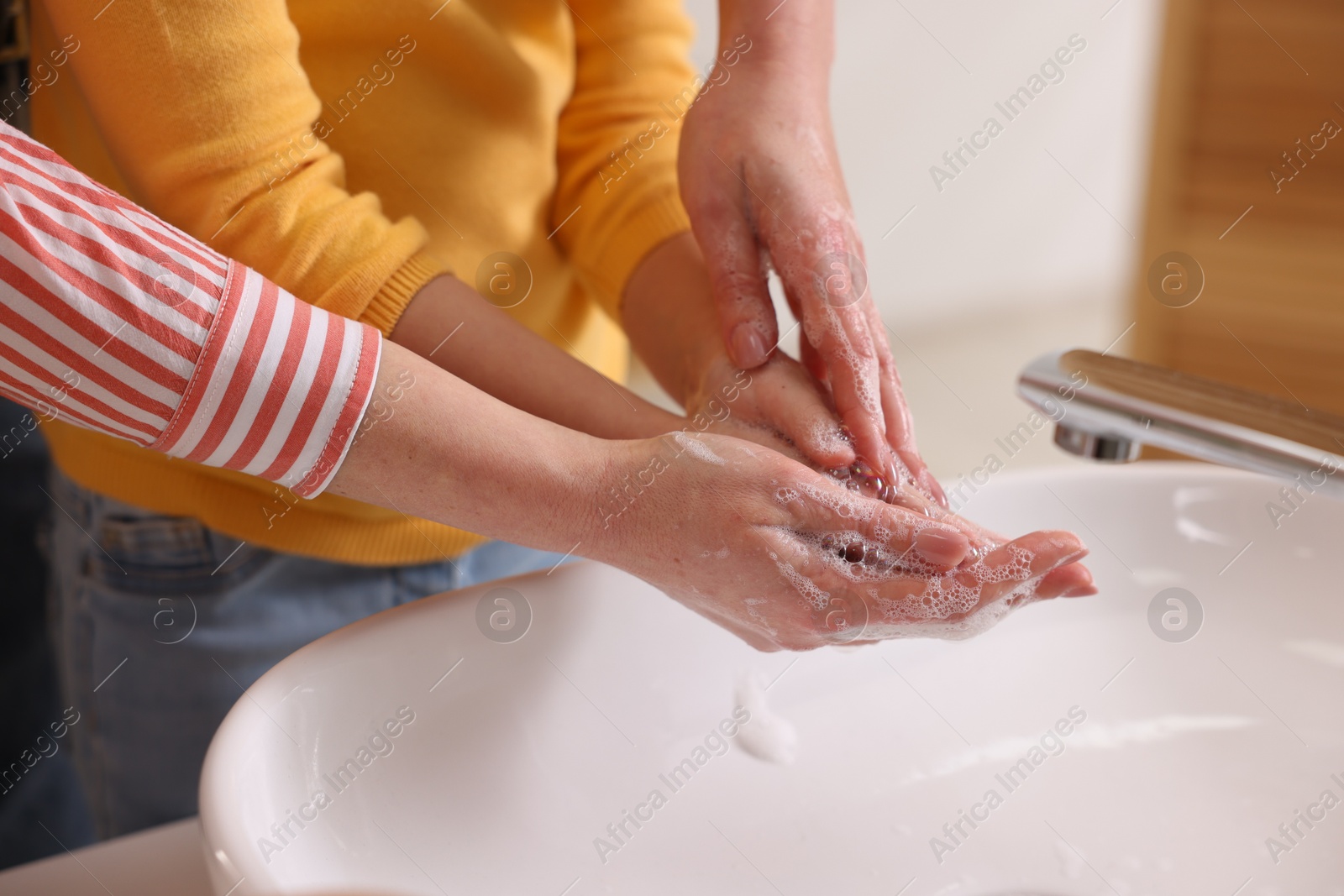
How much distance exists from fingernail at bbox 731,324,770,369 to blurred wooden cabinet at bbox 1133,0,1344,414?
3.66 feet

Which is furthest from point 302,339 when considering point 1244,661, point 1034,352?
point 1034,352

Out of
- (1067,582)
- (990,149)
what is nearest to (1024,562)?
(1067,582)

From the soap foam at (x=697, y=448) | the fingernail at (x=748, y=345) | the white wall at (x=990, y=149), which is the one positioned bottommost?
the white wall at (x=990, y=149)

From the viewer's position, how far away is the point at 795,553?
0.43 m

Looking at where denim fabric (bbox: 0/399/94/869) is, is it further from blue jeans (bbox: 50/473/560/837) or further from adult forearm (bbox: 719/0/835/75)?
adult forearm (bbox: 719/0/835/75)

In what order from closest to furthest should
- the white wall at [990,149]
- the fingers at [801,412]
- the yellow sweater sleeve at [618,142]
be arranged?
the fingers at [801,412] < the yellow sweater sleeve at [618,142] < the white wall at [990,149]

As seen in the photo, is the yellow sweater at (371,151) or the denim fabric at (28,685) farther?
the denim fabric at (28,685)

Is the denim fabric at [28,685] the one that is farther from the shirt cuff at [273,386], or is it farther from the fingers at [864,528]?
the fingers at [864,528]

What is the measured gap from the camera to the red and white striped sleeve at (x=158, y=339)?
36 centimetres

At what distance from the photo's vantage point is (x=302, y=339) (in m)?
0.40

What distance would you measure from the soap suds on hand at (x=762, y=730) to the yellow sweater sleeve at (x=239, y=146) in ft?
0.80

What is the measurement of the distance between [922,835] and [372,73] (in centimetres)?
46

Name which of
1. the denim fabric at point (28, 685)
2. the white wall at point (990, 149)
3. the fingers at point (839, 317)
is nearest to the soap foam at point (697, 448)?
the fingers at point (839, 317)

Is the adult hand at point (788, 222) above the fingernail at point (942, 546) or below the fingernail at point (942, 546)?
above
